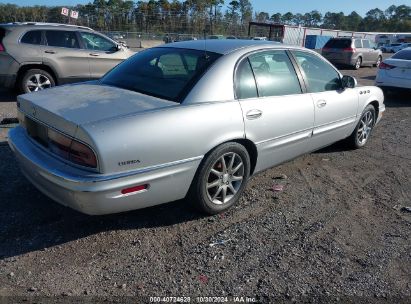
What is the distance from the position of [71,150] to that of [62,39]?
22.0 ft

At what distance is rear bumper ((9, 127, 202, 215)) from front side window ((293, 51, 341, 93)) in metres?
2.03

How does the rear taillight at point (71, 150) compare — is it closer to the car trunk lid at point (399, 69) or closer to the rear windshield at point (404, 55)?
the car trunk lid at point (399, 69)

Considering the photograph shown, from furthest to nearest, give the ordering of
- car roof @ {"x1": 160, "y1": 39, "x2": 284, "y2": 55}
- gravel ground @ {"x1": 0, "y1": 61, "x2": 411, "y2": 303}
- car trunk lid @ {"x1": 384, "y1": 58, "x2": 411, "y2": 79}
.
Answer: car trunk lid @ {"x1": 384, "y1": 58, "x2": 411, "y2": 79}, car roof @ {"x1": 160, "y1": 39, "x2": 284, "y2": 55}, gravel ground @ {"x1": 0, "y1": 61, "x2": 411, "y2": 303}

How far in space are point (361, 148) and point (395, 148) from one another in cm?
61

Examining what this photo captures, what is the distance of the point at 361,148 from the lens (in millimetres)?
6199

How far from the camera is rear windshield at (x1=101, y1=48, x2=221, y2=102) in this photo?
141 inches

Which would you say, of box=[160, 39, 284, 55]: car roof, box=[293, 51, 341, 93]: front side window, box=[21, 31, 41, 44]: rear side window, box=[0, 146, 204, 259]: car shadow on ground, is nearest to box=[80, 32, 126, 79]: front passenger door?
box=[21, 31, 41, 44]: rear side window

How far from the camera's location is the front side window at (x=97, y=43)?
9.16 meters

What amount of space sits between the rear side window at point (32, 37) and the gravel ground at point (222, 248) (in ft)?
15.3

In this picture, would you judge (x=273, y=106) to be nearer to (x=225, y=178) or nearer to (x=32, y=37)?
(x=225, y=178)

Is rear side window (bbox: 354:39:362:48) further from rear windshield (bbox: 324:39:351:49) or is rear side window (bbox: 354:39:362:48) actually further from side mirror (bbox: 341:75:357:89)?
side mirror (bbox: 341:75:357:89)

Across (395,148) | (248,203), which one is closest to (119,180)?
(248,203)

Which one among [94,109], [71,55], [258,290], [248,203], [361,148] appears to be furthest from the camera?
[71,55]

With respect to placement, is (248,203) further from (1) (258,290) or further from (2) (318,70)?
(2) (318,70)
